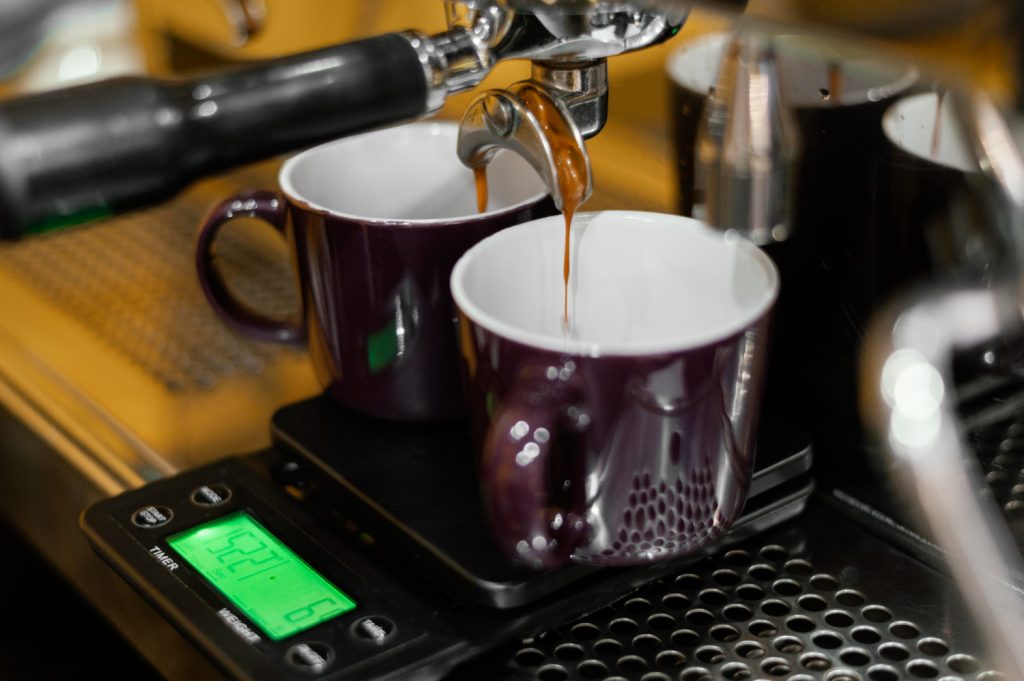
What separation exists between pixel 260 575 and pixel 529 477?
118 mm

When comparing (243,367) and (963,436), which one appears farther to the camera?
(243,367)

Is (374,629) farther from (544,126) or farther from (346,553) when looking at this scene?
(544,126)

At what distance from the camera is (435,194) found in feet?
1.88

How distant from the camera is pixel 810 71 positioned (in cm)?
47

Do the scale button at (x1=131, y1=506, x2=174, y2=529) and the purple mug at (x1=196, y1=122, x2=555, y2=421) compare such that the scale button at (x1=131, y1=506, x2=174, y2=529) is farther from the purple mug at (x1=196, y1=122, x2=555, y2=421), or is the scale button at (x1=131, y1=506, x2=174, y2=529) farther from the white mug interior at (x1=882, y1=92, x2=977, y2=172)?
the white mug interior at (x1=882, y1=92, x2=977, y2=172)

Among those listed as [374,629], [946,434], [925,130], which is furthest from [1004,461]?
[374,629]

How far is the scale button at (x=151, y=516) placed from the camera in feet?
1.61

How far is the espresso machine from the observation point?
1.08ft

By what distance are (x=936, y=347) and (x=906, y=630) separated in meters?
0.11

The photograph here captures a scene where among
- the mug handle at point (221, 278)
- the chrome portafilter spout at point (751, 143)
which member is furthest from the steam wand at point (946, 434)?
the mug handle at point (221, 278)

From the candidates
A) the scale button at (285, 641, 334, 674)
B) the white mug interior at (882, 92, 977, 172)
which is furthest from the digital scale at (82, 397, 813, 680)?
the white mug interior at (882, 92, 977, 172)

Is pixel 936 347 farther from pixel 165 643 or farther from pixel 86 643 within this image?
pixel 86 643

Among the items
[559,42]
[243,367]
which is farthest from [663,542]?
[243,367]

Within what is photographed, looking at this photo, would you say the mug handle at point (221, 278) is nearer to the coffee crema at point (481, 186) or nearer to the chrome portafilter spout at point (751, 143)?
the coffee crema at point (481, 186)
